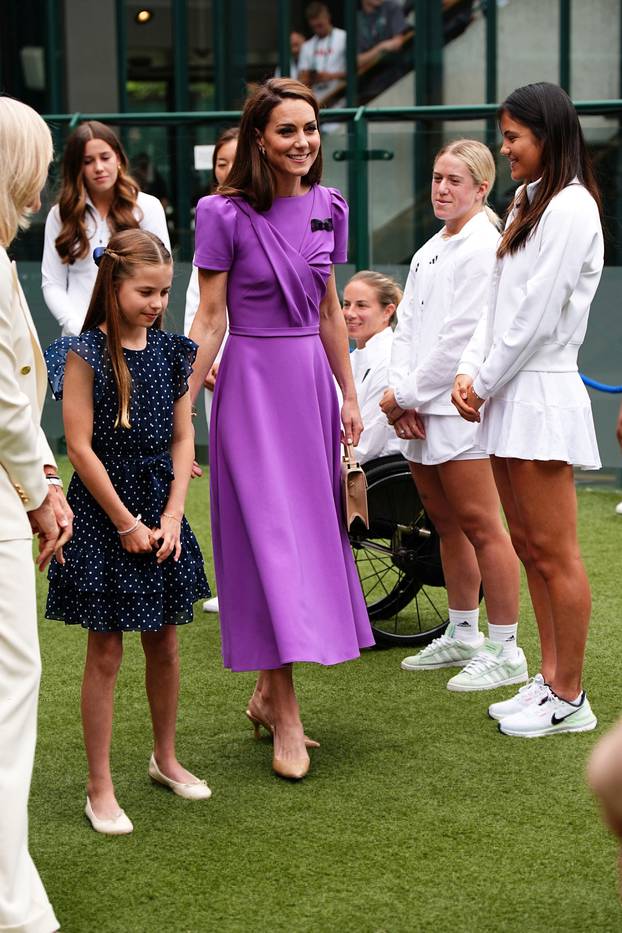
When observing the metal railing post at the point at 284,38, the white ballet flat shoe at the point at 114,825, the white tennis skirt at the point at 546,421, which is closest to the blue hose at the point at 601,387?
the white tennis skirt at the point at 546,421

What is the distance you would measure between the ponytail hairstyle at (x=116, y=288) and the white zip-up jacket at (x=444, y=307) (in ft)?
4.41

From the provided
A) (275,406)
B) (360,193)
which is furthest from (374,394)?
(360,193)

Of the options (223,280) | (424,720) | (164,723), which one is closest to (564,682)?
(424,720)

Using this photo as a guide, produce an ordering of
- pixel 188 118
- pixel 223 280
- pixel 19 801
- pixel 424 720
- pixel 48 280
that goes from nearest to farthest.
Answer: pixel 19 801
pixel 223 280
pixel 424 720
pixel 48 280
pixel 188 118

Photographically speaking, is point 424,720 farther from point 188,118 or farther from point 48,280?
point 188,118

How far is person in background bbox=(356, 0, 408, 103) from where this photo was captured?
524 inches

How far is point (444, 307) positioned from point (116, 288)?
58.5 inches

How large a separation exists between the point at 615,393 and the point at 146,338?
17.2 ft

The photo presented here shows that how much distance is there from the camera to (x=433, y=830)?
11.7 ft

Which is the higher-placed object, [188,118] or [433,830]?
[188,118]

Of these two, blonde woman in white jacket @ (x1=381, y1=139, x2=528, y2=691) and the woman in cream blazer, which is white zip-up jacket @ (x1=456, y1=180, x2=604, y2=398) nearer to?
blonde woman in white jacket @ (x1=381, y1=139, x2=528, y2=691)

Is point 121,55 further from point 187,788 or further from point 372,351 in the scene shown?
point 187,788

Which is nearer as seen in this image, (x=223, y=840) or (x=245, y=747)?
(x=223, y=840)

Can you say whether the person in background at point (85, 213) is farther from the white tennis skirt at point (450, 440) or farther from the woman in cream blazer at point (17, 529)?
the woman in cream blazer at point (17, 529)
